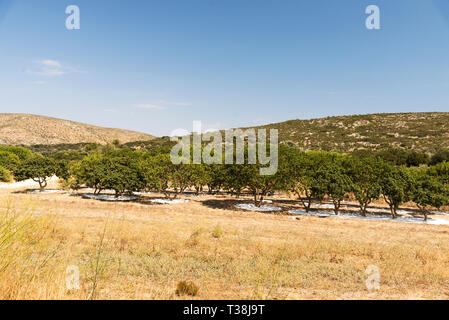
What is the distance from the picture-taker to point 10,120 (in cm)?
16012

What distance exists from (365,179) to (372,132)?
7382 cm

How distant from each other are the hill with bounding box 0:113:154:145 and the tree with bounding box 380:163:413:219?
499 ft

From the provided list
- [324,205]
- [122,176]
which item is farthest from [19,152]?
[324,205]

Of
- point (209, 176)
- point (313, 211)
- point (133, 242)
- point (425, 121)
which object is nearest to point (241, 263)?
point (133, 242)

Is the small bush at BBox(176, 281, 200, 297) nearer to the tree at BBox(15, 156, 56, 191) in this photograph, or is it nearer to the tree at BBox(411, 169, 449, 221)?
the tree at BBox(411, 169, 449, 221)

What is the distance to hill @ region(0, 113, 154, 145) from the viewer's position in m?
142

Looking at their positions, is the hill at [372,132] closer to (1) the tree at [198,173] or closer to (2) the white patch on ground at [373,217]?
(2) the white patch on ground at [373,217]

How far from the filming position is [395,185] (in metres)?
30.8

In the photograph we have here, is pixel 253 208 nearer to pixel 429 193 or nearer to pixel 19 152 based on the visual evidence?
pixel 429 193
